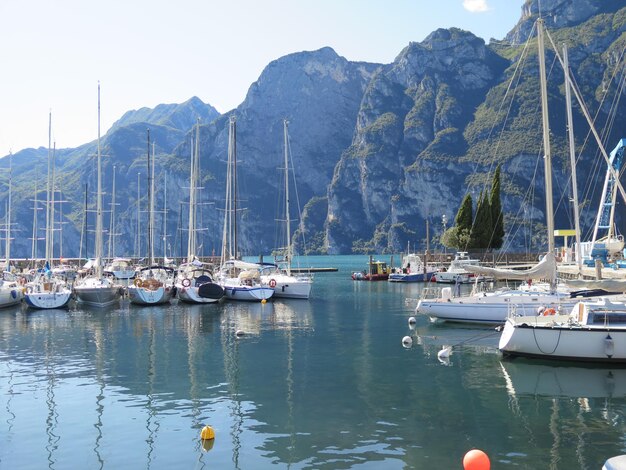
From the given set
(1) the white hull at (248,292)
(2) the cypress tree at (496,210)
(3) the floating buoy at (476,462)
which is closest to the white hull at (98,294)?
(1) the white hull at (248,292)

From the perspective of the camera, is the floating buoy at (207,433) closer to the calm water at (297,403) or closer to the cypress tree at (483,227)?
the calm water at (297,403)

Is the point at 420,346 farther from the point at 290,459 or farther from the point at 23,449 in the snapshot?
the point at 23,449

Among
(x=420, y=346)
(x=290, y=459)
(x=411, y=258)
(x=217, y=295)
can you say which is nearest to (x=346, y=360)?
(x=420, y=346)

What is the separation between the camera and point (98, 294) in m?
56.5

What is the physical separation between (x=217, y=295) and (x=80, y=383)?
33.0 metres

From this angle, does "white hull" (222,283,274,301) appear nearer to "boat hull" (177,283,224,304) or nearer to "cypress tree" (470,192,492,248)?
"boat hull" (177,283,224,304)

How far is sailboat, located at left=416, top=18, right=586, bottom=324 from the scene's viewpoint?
33781mm

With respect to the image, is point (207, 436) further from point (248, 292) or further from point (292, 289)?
point (292, 289)

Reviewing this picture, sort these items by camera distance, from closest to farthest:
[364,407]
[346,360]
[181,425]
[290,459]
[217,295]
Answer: [290,459] < [181,425] < [364,407] < [346,360] < [217,295]

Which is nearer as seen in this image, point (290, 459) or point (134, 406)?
point (290, 459)

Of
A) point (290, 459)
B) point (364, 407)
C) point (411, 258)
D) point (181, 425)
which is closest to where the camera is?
point (290, 459)

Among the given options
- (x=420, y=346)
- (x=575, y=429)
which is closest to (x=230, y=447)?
(x=575, y=429)

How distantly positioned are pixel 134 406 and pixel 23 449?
446 centimetres

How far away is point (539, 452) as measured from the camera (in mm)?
15953
